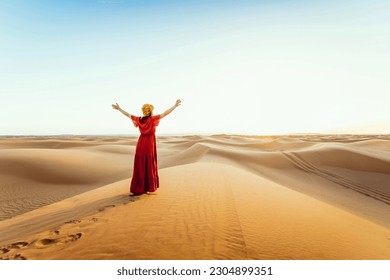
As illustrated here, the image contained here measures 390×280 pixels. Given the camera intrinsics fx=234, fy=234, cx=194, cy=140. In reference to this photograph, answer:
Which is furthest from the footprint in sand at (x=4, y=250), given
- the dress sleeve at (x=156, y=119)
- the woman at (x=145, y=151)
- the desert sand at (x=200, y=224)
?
the dress sleeve at (x=156, y=119)

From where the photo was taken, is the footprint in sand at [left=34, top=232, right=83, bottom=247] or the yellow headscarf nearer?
the footprint in sand at [left=34, top=232, right=83, bottom=247]

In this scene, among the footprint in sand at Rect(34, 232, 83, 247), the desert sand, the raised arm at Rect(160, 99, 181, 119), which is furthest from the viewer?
the raised arm at Rect(160, 99, 181, 119)

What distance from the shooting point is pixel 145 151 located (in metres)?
6.43

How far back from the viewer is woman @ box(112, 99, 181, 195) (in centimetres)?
631

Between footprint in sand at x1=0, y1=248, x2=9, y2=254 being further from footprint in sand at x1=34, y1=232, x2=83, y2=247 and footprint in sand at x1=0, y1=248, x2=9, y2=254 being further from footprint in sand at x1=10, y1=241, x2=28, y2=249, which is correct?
footprint in sand at x1=34, y1=232, x2=83, y2=247

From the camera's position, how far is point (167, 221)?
4500 millimetres

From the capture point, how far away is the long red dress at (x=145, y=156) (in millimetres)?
6328

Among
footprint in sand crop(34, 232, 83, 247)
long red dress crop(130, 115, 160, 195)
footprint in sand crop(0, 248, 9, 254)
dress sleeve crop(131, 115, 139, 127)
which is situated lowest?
footprint in sand crop(0, 248, 9, 254)

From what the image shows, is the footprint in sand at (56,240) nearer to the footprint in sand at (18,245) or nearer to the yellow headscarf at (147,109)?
the footprint in sand at (18,245)

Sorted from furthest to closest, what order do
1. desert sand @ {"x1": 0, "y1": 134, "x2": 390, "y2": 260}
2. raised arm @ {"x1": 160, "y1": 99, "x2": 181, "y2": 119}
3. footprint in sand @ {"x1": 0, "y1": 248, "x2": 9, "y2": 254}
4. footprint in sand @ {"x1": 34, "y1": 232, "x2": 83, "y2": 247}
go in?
raised arm @ {"x1": 160, "y1": 99, "x2": 181, "y2": 119} < footprint in sand @ {"x1": 34, "y1": 232, "x2": 83, "y2": 247} < footprint in sand @ {"x1": 0, "y1": 248, "x2": 9, "y2": 254} < desert sand @ {"x1": 0, "y1": 134, "x2": 390, "y2": 260}

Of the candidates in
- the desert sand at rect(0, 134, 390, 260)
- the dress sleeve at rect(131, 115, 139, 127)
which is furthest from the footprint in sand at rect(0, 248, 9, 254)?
the dress sleeve at rect(131, 115, 139, 127)

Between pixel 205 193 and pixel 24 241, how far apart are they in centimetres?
421

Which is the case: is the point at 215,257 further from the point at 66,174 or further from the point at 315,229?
the point at 66,174

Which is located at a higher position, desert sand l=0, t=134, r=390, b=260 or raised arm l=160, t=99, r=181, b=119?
raised arm l=160, t=99, r=181, b=119
